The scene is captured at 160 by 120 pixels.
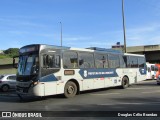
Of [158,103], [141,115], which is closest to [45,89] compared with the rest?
[158,103]

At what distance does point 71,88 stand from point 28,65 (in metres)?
3.10

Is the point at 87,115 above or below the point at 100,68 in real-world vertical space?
below

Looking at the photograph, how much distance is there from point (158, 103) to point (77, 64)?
6257 mm

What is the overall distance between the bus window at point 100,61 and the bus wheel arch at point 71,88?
8.62ft

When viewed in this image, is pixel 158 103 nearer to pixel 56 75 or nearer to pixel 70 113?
pixel 70 113

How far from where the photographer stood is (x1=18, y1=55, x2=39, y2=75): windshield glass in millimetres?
15844

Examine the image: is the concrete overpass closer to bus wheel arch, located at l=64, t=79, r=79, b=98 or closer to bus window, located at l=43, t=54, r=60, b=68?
bus wheel arch, located at l=64, t=79, r=79, b=98

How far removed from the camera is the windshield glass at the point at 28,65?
52.0 ft

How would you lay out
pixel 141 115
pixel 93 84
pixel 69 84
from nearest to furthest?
1. pixel 141 115
2. pixel 69 84
3. pixel 93 84

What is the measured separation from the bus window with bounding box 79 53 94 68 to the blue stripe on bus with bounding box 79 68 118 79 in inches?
12.5

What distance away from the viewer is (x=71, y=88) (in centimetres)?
1789

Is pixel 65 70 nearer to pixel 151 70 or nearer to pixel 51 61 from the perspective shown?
pixel 51 61

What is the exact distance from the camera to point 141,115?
10352 mm

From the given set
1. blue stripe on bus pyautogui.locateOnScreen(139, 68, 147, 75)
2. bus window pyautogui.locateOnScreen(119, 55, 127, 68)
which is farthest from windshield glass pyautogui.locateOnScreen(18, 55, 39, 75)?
blue stripe on bus pyautogui.locateOnScreen(139, 68, 147, 75)
